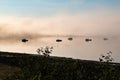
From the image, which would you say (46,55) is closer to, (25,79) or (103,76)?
(25,79)

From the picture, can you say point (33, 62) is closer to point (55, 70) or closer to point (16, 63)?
point (55, 70)

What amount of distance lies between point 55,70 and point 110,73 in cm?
404

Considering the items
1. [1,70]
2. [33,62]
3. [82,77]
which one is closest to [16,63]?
[1,70]

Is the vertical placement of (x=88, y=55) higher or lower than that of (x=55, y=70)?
higher

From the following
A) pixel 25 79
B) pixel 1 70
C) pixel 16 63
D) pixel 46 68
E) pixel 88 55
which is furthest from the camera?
pixel 88 55

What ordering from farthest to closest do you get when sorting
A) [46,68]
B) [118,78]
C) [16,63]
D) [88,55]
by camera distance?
[88,55]
[16,63]
[46,68]
[118,78]

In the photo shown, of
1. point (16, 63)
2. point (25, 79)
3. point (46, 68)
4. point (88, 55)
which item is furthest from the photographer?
point (88, 55)

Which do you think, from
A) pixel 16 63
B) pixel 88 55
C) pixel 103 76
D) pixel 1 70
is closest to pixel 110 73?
pixel 103 76

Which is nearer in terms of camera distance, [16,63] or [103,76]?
[103,76]

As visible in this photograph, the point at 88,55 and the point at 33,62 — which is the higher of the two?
the point at 88,55

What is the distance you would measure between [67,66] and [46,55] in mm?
3463

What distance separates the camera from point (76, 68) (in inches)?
1032

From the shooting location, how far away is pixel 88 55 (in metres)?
168

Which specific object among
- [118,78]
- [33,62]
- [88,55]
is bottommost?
[118,78]
